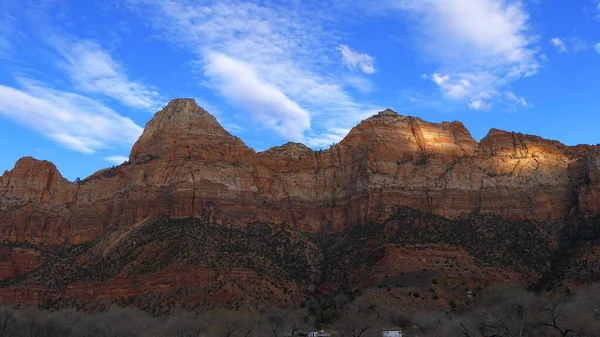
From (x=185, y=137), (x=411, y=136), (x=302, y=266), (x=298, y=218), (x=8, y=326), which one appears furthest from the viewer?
(x=411, y=136)

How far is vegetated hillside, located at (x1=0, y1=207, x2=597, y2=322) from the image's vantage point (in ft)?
275

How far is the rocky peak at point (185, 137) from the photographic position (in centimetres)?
11918

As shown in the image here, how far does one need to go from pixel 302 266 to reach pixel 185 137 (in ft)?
120

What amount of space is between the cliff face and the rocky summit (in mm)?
302

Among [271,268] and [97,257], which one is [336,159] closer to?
[271,268]

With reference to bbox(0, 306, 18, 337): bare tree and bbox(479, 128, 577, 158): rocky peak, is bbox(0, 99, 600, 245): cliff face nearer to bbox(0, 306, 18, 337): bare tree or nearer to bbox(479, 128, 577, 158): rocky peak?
bbox(479, 128, 577, 158): rocky peak

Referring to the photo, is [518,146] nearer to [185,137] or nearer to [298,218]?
[298,218]

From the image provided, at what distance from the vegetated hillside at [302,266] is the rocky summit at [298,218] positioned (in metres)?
0.29

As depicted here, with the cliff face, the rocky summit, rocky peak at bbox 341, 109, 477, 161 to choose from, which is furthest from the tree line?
rocky peak at bbox 341, 109, 477, 161

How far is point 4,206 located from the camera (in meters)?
128

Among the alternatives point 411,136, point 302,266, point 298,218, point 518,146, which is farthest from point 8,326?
point 518,146

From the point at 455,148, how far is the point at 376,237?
1401 inches

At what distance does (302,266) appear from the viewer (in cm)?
10238

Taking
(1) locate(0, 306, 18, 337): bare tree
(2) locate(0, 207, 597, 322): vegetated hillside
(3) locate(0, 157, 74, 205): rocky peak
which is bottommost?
(1) locate(0, 306, 18, 337): bare tree
